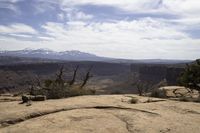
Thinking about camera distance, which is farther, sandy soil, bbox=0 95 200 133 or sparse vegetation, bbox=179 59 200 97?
sparse vegetation, bbox=179 59 200 97

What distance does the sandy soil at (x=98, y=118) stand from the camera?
25.1 feet

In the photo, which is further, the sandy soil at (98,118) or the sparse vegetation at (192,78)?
the sparse vegetation at (192,78)

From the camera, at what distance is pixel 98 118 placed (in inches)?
337

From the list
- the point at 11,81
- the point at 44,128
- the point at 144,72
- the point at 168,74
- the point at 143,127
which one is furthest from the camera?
the point at 144,72

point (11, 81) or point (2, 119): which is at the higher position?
point (2, 119)

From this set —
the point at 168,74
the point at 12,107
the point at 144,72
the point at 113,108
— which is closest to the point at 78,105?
the point at 113,108

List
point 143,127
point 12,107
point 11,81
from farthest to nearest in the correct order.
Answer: point 11,81
point 12,107
point 143,127

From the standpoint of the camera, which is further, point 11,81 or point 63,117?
point 11,81

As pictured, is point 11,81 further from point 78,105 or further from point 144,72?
point 78,105

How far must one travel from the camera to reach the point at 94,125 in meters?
7.88

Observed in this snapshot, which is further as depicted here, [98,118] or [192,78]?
[192,78]

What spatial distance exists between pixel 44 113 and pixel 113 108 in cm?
225

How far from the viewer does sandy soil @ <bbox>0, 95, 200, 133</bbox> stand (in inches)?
301

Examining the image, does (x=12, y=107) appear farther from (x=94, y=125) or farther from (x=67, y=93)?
(x=67, y=93)
